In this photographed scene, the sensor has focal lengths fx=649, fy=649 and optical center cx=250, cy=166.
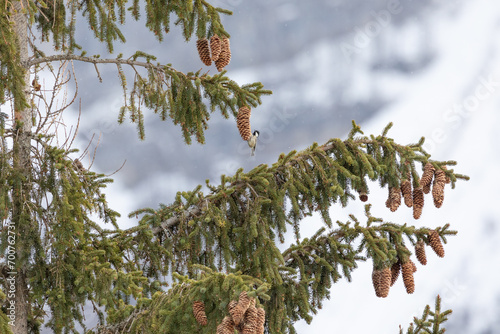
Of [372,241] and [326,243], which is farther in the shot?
[326,243]

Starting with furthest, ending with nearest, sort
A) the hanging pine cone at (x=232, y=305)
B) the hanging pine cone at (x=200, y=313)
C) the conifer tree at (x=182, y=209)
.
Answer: the conifer tree at (x=182, y=209) < the hanging pine cone at (x=200, y=313) < the hanging pine cone at (x=232, y=305)

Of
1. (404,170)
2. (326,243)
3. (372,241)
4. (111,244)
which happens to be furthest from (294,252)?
(111,244)

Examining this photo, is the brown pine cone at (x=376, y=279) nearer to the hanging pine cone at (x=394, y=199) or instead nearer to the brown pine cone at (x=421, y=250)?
the brown pine cone at (x=421, y=250)

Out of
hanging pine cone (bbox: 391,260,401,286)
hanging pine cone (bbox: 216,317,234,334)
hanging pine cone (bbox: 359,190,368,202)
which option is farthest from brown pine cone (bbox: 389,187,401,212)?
hanging pine cone (bbox: 216,317,234,334)

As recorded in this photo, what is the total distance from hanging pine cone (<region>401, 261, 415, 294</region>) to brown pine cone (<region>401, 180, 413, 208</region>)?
775 millimetres

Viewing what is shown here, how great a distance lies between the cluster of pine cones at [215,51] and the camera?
7480mm

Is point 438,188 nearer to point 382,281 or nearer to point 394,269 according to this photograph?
point 394,269

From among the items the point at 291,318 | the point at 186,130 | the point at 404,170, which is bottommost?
the point at 291,318

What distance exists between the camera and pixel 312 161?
823 centimetres

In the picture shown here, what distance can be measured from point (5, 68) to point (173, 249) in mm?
2949

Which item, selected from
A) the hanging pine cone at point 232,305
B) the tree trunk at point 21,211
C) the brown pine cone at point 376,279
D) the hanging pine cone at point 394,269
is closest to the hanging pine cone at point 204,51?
the tree trunk at point 21,211

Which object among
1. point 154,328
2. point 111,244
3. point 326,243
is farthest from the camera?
point 326,243

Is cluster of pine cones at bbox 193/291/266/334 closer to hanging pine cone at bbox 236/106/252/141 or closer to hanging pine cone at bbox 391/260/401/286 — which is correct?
hanging pine cone at bbox 236/106/252/141

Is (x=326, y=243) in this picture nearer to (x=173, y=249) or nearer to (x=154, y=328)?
(x=173, y=249)
